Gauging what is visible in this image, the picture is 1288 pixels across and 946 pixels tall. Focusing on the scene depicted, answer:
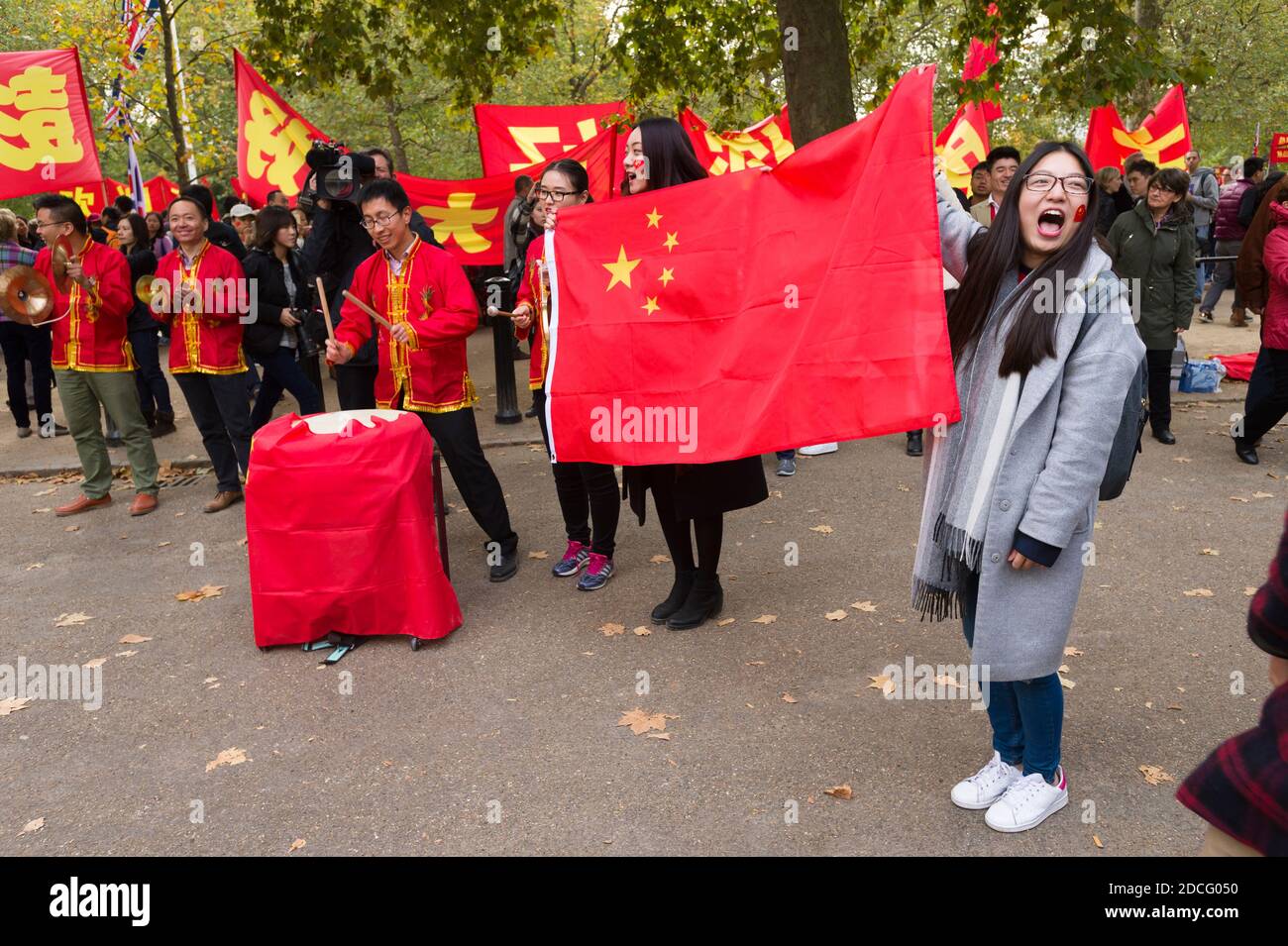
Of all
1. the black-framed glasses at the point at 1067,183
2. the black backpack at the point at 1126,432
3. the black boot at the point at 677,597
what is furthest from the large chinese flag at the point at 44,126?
the black backpack at the point at 1126,432

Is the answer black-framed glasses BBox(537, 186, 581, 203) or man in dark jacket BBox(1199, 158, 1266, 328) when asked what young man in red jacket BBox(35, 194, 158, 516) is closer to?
black-framed glasses BBox(537, 186, 581, 203)

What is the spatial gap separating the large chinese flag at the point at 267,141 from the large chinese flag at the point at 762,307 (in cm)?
655

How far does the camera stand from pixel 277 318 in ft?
26.6

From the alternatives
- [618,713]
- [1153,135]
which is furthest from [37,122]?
[1153,135]

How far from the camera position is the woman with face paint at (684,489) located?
15.4 ft

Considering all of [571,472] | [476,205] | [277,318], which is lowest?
[571,472]

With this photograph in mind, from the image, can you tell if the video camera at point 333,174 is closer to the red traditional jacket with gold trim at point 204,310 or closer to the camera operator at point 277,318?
the red traditional jacket with gold trim at point 204,310

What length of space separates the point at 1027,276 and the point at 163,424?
9.32 m

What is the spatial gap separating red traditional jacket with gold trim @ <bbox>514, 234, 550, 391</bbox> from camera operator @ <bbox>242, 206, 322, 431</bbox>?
10.3 feet

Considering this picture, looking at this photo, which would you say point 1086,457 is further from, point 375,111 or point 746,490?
point 375,111

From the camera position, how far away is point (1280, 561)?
Result: 1.69 meters

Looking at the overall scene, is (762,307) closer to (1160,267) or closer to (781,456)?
(781,456)

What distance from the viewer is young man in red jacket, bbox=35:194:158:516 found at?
7.46 m

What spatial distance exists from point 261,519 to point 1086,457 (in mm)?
3603
